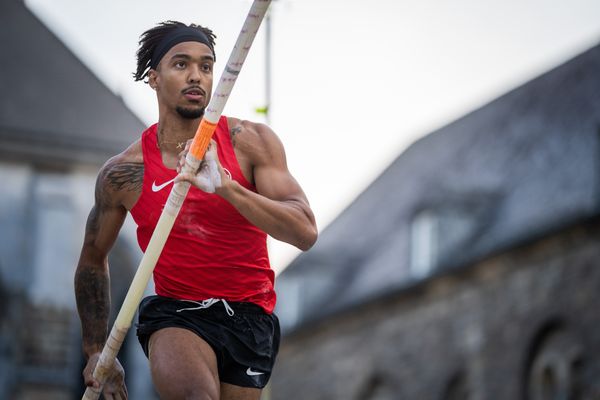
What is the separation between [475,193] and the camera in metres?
38.5

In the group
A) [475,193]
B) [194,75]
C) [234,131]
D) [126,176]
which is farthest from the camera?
[475,193]

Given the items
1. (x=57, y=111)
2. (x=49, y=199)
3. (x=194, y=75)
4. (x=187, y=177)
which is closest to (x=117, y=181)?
(x=194, y=75)

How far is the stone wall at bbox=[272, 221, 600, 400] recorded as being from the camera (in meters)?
31.2

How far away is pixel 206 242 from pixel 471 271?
29.3 m

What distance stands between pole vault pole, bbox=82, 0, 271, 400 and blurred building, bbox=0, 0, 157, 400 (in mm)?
26150

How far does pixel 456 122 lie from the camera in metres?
45.4

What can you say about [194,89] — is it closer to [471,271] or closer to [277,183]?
[277,183]

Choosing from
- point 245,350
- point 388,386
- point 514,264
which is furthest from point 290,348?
point 245,350

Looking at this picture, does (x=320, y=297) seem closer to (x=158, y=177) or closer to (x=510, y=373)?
(x=510, y=373)

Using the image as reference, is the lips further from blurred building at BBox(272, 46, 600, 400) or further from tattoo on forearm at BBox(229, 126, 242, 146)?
blurred building at BBox(272, 46, 600, 400)

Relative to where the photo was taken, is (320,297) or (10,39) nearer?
(10,39)

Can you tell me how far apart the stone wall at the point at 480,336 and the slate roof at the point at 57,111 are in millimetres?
8438

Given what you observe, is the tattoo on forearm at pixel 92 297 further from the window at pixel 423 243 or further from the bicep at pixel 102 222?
the window at pixel 423 243

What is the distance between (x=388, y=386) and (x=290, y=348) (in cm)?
581
